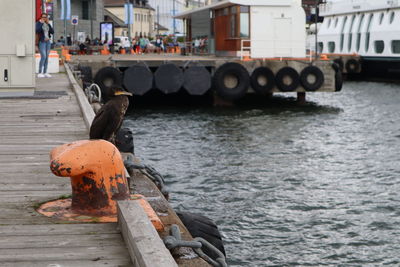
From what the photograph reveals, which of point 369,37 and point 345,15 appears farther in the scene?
point 345,15

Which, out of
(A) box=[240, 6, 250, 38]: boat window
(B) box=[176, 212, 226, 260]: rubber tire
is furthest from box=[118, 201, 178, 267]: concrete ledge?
(A) box=[240, 6, 250, 38]: boat window

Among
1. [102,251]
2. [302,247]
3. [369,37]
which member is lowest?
[302,247]

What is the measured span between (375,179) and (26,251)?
11.4 m

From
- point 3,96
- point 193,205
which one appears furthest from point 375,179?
point 3,96

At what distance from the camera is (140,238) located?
444 centimetres

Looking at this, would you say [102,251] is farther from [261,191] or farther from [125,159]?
[261,191]

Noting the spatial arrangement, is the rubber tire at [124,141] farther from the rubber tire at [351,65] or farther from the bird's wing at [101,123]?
the rubber tire at [351,65]

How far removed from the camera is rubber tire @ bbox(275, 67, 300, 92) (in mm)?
28583

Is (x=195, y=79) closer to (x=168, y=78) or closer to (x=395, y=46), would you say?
(x=168, y=78)

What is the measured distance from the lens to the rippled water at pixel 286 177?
1020 centimetres

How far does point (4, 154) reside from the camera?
8.34 m

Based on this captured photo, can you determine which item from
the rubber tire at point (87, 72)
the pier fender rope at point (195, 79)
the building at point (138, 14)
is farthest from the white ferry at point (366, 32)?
the building at point (138, 14)

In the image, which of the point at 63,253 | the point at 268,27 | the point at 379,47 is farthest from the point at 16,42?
the point at 379,47

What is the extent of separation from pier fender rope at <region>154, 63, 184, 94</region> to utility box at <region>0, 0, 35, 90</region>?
492 inches
